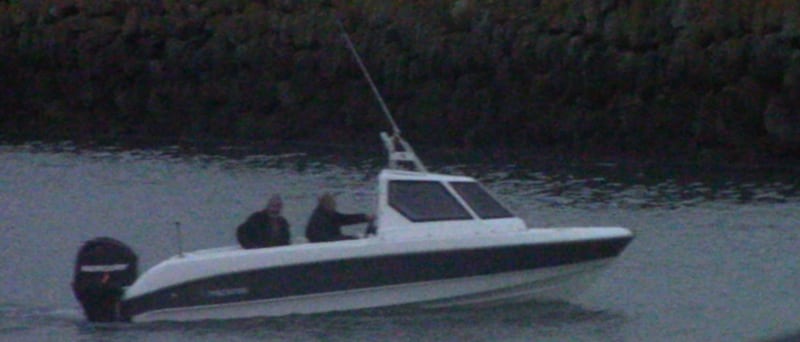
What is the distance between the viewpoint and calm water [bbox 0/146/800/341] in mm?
15406

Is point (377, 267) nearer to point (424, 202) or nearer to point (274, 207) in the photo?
point (424, 202)

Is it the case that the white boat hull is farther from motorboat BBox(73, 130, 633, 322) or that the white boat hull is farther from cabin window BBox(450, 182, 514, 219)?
cabin window BBox(450, 182, 514, 219)

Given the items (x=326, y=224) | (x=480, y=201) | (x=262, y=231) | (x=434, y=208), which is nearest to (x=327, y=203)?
(x=326, y=224)

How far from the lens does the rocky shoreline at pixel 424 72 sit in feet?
91.4

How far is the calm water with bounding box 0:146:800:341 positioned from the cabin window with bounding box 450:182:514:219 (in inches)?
36.1

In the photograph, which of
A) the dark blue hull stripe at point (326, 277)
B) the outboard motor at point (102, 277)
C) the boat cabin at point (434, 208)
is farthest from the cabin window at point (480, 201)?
the outboard motor at point (102, 277)

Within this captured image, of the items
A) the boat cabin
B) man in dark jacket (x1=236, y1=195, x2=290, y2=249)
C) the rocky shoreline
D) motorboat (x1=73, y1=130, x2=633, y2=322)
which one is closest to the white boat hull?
motorboat (x1=73, y1=130, x2=633, y2=322)

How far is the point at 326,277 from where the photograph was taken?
1524 cm

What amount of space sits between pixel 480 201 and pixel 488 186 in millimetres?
9721

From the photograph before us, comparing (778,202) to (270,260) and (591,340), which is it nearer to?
(591,340)

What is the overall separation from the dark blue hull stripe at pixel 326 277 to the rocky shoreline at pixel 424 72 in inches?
506

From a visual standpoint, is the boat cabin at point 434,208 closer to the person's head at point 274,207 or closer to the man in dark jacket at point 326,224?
the man in dark jacket at point 326,224

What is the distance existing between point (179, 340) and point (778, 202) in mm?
10954

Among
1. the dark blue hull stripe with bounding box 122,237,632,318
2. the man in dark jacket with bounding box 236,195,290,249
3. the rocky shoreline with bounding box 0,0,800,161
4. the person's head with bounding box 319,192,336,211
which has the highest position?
the rocky shoreline with bounding box 0,0,800,161
